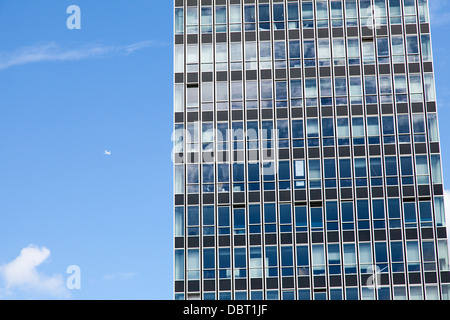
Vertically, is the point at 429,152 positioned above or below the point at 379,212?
above

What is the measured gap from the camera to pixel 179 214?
8225 cm

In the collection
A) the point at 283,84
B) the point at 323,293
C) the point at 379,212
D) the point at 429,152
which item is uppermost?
the point at 283,84

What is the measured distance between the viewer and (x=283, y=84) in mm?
85812

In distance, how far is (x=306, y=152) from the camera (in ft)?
273

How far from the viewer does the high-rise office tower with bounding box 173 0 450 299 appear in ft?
259

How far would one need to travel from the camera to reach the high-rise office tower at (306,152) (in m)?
79.1

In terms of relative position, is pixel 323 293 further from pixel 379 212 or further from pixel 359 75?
pixel 359 75
